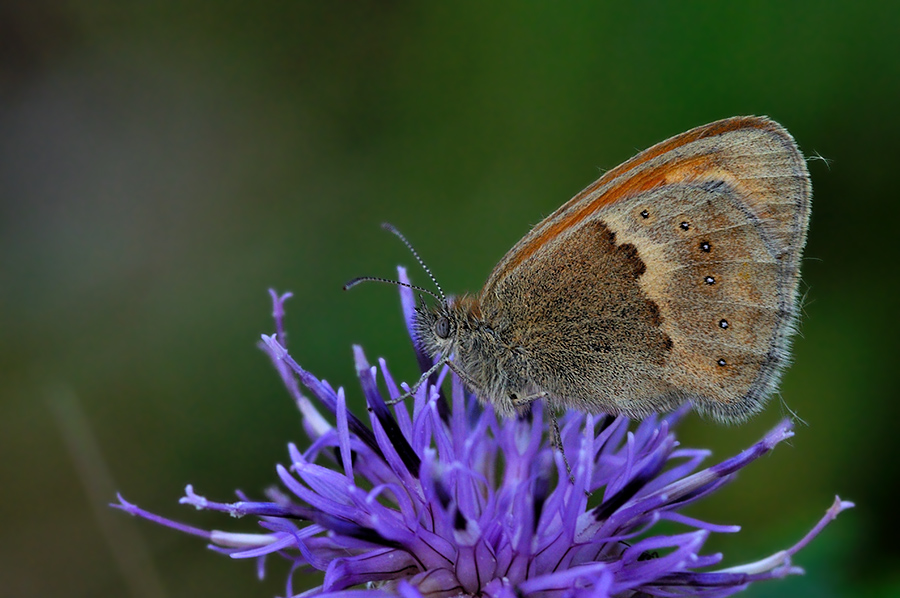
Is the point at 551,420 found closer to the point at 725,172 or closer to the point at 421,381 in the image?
the point at 421,381

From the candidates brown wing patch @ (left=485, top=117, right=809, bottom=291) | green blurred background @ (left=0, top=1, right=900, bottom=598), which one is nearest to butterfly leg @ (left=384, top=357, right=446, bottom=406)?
brown wing patch @ (left=485, top=117, right=809, bottom=291)

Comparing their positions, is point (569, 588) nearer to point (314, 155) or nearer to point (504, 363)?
point (504, 363)

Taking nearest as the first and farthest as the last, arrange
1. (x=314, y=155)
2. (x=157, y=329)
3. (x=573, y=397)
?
(x=573, y=397), (x=157, y=329), (x=314, y=155)

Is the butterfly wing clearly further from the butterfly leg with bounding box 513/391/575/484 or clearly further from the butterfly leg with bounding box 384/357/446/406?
the butterfly leg with bounding box 384/357/446/406

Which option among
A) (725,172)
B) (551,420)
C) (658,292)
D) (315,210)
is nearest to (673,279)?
(658,292)

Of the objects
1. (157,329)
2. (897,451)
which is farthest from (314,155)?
(897,451)

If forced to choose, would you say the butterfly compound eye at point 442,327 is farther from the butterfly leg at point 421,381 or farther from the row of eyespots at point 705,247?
the row of eyespots at point 705,247

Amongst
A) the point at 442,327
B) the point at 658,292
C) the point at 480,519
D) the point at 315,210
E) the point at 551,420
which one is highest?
the point at 315,210
